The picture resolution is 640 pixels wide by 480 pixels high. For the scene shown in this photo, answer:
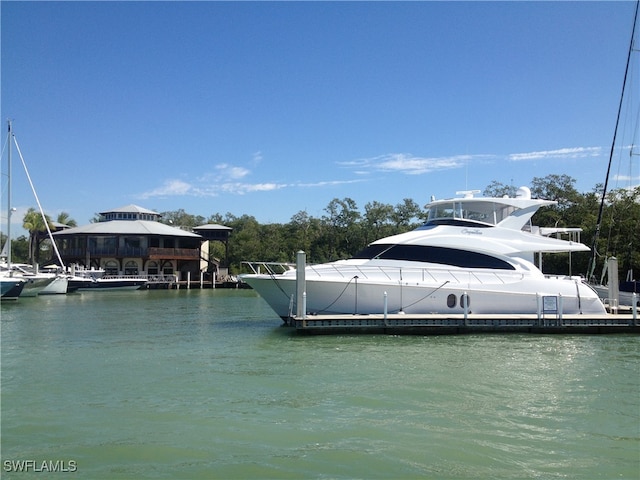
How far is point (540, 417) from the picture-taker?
9602 mm

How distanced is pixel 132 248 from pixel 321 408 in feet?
158

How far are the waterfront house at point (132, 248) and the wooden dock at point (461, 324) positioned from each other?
38898 mm

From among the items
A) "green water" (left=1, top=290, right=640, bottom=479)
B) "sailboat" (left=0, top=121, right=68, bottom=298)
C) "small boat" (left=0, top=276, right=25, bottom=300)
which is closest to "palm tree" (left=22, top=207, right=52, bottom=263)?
"sailboat" (left=0, top=121, right=68, bottom=298)

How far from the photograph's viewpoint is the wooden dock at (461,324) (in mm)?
18219

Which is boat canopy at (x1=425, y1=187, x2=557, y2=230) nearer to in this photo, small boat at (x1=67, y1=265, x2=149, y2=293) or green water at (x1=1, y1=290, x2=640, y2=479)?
green water at (x1=1, y1=290, x2=640, y2=479)

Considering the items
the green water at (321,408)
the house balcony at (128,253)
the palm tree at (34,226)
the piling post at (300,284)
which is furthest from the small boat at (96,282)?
the piling post at (300,284)

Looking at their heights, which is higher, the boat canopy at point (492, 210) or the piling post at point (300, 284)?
the boat canopy at point (492, 210)

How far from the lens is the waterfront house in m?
54.0

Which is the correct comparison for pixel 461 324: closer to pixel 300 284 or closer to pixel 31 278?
pixel 300 284

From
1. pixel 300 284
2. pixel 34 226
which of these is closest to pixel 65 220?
pixel 34 226

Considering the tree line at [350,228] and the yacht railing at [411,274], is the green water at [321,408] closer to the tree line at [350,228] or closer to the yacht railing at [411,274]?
the yacht railing at [411,274]

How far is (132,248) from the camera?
54438 millimetres

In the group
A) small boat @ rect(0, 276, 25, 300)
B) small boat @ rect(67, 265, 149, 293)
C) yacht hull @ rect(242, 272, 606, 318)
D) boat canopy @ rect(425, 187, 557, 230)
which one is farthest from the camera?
small boat @ rect(67, 265, 149, 293)

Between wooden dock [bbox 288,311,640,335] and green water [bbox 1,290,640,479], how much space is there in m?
0.91
